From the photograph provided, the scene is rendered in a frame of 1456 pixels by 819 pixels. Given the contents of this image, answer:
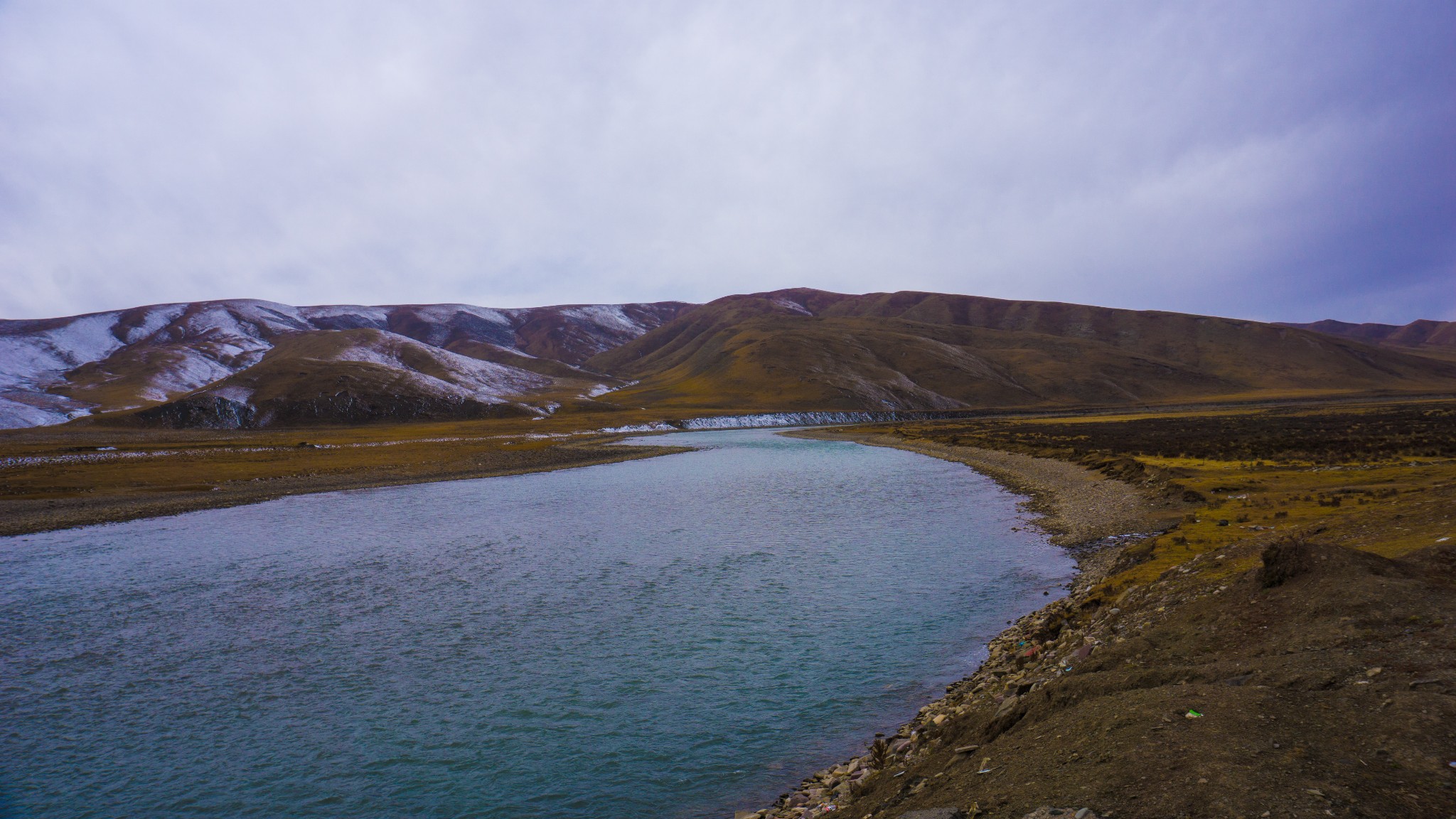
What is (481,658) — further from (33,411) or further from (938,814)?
(33,411)

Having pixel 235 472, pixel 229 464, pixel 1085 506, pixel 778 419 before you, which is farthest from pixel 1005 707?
pixel 778 419

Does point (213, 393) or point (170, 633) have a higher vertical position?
point (213, 393)

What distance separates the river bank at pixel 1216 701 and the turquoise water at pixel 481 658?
6.08 feet

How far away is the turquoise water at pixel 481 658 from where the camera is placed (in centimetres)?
1129

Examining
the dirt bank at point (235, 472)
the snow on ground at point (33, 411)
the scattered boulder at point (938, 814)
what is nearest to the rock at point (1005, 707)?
the scattered boulder at point (938, 814)

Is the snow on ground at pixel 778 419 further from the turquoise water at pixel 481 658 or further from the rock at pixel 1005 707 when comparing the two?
the rock at pixel 1005 707

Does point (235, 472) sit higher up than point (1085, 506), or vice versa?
point (235, 472)

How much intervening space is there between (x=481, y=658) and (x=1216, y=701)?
14.2 meters

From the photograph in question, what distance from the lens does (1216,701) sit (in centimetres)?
775

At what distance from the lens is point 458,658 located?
16.1 m

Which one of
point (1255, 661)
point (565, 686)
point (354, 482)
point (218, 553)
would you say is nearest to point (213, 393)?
point (354, 482)

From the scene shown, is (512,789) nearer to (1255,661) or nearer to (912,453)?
(1255,661)

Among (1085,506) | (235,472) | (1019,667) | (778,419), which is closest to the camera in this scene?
(1019,667)

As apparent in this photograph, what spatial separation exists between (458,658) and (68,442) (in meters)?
110
